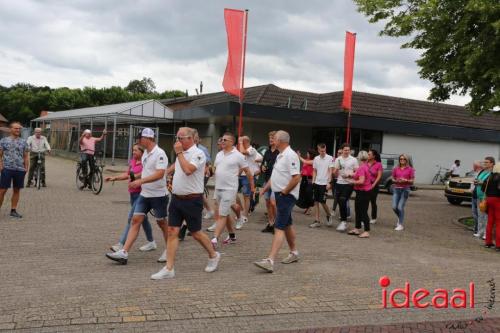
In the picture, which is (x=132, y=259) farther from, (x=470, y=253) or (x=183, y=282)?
(x=470, y=253)

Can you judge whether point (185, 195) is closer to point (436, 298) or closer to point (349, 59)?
point (436, 298)

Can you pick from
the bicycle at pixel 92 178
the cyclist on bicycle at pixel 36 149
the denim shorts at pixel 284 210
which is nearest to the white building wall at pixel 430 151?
the bicycle at pixel 92 178

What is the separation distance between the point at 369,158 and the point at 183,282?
5.34 meters

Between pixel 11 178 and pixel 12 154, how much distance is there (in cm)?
43

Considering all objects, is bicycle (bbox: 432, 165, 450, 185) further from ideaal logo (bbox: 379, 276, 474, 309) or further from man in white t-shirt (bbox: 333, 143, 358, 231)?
ideaal logo (bbox: 379, 276, 474, 309)

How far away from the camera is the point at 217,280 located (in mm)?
5617

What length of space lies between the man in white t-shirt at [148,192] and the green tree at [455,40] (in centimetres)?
780

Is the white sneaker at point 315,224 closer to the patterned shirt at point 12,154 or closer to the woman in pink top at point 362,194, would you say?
the woman in pink top at point 362,194

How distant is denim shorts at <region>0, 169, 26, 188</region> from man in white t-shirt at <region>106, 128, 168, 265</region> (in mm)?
3855

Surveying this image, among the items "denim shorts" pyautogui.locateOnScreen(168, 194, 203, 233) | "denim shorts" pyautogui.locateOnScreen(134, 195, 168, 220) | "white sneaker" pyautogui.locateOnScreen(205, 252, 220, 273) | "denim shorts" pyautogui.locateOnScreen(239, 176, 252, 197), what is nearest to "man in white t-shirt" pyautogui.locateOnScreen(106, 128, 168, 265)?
"denim shorts" pyautogui.locateOnScreen(134, 195, 168, 220)

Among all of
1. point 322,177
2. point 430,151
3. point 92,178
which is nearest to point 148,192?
point 322,177

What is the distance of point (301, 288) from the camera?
5504 millimetres

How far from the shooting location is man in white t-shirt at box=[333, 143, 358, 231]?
975 centimetres

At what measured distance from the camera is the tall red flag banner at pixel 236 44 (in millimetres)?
14562
